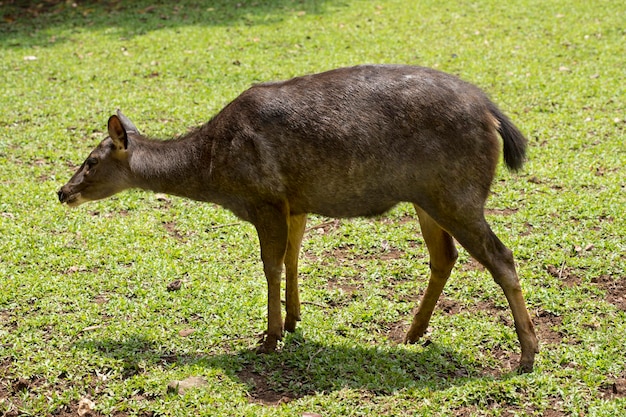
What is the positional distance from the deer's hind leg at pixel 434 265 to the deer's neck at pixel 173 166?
170 cm

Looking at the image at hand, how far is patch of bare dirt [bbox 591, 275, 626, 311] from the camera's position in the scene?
6.73m

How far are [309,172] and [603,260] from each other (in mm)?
2951

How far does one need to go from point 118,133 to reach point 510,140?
298 centimetres

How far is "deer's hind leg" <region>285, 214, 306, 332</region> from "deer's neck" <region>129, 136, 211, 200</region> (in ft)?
2.50

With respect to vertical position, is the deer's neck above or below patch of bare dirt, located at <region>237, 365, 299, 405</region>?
above

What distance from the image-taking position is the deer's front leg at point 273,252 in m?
6.18

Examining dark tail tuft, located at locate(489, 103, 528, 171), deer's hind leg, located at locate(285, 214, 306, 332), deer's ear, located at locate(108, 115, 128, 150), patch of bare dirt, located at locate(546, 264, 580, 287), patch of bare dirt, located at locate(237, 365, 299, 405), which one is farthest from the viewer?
patch of bare dirt, located at locate(546, 264, 580, 287)

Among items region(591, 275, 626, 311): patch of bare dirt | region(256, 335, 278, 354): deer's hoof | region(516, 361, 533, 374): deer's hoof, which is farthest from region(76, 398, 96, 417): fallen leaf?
region(591, 275, 626, 311): patch of bare dirt

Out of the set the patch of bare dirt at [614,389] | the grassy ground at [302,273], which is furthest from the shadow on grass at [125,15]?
the patch of bare dirt at [614,389]

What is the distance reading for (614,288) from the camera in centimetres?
695

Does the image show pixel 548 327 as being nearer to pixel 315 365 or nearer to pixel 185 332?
pixel 315 365

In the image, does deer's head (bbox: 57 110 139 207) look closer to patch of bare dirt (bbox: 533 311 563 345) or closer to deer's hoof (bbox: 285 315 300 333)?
deer's hoof (bbox: 285 315 300 333)

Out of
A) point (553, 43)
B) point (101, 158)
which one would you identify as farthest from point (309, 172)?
point (553, 43)

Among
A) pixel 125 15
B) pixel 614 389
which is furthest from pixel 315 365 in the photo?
pixel 125 15
